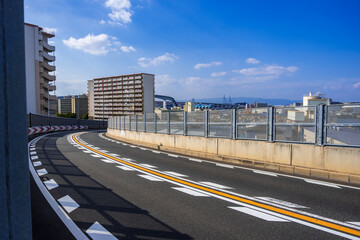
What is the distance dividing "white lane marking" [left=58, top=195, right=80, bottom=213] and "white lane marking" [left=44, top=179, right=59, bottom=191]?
1.10 meters

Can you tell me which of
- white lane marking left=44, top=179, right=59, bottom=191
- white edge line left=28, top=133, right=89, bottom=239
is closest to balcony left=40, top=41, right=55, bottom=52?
white lane marking left=44, top=179, right=59, bottom=191

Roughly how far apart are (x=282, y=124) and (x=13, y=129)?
9550mm

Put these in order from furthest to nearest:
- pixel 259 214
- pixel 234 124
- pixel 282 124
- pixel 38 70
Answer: pixel 38 70, pixel 234 124, pixel 282 124, pixel 259 214

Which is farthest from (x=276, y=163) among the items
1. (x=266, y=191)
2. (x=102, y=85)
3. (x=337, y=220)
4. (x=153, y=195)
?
(x=102, y=85)

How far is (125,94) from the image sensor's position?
15738cm

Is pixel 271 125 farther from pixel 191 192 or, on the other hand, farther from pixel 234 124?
pixel 191 192

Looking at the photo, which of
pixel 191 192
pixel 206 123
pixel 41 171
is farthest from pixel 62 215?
pixel 206 123

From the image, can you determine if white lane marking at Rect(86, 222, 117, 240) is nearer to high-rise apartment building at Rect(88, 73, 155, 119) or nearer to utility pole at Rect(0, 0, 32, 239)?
utility pole at Rect(0, 0, 32, 239)

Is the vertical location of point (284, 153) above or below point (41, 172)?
above

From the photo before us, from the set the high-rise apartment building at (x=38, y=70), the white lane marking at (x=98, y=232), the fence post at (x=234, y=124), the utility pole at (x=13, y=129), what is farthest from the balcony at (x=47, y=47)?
the utility pole at (x=13, y=129)

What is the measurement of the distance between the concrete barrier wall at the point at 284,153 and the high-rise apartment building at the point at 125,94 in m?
139

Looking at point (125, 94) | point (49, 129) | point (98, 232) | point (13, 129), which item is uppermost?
point (125, 94)

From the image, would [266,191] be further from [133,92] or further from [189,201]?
[133,92]

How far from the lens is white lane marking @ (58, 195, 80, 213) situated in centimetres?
509
